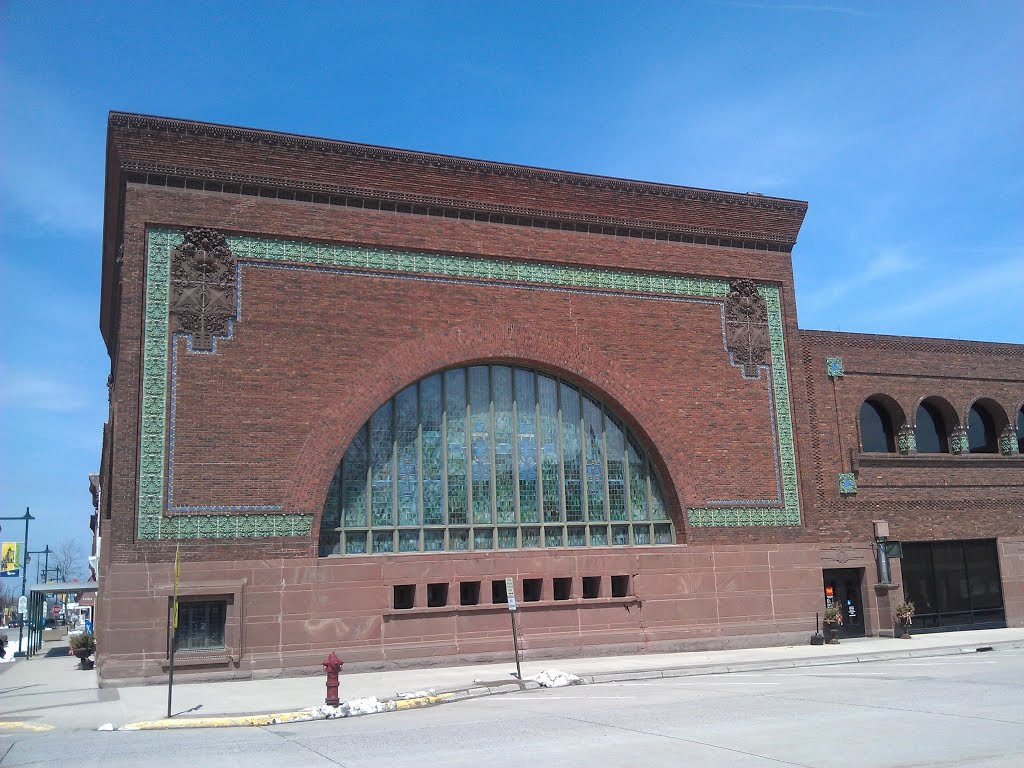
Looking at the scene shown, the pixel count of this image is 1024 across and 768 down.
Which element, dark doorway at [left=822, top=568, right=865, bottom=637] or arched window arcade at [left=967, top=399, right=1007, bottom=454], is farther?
arched window arcade at [left=967, top=399, right=1007, bottom=454]

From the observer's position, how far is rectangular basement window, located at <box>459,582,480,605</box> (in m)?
25.0

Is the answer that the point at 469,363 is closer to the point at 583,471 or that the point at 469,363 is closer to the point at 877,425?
the point at 583,471

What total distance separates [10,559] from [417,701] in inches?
2533

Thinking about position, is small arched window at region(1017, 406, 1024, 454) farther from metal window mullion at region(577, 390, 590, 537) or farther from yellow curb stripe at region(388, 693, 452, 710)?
yellow curb stripe at region(388, 693, 452, 710)

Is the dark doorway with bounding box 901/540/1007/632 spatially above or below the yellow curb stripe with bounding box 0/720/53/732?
above

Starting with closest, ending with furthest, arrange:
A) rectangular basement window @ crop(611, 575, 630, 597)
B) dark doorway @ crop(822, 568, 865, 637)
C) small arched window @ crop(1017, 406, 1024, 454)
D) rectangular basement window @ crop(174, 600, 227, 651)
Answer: rectangular basement window @ crop(174, 600, 227, 651)
rectangular basement window @ crop(611, 575, 630, 597)
dark doorway @ crop(822, 568, 865, 637)
small arched window @ crop(1017, 406, 1024, 454)

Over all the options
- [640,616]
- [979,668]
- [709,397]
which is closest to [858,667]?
[979,668]

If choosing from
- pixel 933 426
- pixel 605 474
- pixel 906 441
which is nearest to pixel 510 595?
pixel 605 474

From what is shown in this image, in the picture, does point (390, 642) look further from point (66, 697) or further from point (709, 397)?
point (709, 397)

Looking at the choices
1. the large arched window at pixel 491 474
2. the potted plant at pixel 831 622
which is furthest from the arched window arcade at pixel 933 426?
the large arched window at pixel 491 474

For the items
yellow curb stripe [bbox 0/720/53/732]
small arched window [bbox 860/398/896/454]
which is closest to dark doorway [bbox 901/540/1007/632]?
small arched window [bbox 860/398/896/454]

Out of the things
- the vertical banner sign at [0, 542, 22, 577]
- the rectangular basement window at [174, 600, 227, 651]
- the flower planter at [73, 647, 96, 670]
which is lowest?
the flower planter at [73, 647, 96, 670]

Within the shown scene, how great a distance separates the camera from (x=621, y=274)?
91.3 feet

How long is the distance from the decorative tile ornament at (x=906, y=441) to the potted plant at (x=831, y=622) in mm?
5957
